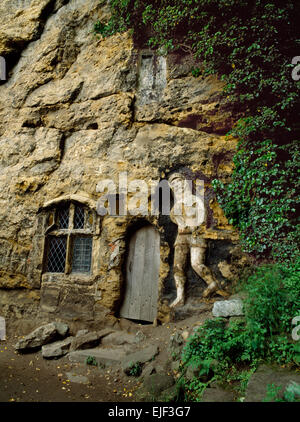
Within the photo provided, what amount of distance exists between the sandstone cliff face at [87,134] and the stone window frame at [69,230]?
0.13 meters

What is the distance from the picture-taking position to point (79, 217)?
6.43 m

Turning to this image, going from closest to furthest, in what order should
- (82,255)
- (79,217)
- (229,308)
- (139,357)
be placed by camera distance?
(229,308) → (139,357) → (82,255) → (79,217)

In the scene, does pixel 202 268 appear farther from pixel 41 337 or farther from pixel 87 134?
pixel 87 134

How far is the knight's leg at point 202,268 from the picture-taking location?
190 inches

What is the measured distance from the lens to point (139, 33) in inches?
265

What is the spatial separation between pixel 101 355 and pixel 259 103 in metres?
4.96

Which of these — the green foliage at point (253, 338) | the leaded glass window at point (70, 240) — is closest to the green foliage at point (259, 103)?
the green foliage at point (253, 338)

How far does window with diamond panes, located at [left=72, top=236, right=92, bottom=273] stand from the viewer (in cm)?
620

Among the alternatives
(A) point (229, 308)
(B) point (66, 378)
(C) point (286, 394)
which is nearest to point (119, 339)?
(B) point (66, 378)

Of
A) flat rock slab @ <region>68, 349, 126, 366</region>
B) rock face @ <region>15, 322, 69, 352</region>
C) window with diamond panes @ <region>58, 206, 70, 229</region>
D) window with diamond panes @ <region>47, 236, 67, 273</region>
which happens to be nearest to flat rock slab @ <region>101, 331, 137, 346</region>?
flat rock slab @ <region>68, 349, 126, 366</region>

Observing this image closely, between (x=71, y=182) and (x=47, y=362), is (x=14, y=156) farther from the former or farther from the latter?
(x=47, y=362)

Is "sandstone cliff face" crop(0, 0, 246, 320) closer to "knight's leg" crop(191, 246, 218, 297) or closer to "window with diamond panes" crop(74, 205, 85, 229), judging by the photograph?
"knight's leg" crop(191, 246, 218, 297)

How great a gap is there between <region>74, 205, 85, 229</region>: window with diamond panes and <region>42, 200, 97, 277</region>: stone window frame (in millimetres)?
55
